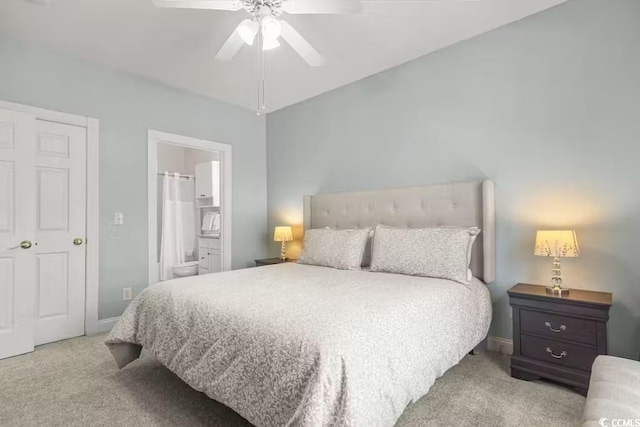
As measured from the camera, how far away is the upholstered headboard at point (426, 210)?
264 centimetres

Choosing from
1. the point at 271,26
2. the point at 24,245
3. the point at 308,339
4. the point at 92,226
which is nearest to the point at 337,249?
the point at 308,339

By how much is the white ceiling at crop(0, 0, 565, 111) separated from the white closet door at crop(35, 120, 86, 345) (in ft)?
2.67

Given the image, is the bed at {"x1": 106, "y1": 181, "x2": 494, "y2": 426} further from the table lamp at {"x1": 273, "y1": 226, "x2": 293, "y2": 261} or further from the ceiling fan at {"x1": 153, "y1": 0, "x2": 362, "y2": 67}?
the ceiling fan at {"x1": 153, "y1": 0, "x2": 362, "y2": 67}

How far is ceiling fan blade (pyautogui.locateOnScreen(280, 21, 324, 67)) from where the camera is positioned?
2102 mm

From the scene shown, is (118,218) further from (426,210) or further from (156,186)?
(426,210)

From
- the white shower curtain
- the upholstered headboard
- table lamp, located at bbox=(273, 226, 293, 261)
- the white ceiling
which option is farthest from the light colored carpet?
the white shower curtain

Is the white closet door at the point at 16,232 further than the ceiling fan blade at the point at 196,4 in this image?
Yes

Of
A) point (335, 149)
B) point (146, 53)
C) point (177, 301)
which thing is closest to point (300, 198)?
point (335, 149)

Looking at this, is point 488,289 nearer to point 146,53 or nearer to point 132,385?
point 132,385

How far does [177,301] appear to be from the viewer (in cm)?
199

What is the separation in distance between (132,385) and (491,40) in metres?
3.76

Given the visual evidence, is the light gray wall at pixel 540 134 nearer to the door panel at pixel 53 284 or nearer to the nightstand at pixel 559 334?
the nightstand at pixel 559 334

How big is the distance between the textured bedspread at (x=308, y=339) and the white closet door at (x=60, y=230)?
118 centimetres

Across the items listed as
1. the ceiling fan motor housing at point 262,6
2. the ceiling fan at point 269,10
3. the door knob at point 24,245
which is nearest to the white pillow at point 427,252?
the ceiling fan at point 269,10
